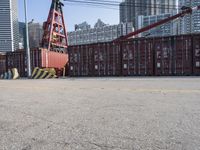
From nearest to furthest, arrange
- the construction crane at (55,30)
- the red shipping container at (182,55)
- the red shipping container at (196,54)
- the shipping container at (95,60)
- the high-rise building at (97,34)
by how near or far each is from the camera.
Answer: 1. the red shipping container at (196,54)
2. the red shipping container at (182,55)
3. the shipping container at (95,60)
4. the construction crane at (55,30)
5. the high-rise building at (97,34)

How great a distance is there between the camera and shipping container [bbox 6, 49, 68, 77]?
80.4 feet

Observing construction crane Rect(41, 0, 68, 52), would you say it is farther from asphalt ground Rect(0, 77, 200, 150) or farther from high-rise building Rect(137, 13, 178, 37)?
asphalt ground Rect(0, 77, 200, 150)

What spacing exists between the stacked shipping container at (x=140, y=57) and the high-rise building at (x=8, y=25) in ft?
44.4

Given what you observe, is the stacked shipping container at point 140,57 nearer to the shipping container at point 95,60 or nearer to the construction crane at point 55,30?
the shipping container at point 95,60

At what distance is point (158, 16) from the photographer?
4466 centimetres

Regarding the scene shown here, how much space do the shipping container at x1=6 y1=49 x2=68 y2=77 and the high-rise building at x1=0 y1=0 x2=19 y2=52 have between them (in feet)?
26.1

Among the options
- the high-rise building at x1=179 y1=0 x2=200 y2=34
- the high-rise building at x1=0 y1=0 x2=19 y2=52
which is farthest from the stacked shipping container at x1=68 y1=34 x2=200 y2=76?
the high-rise building at x1=179 y1=0 x2=200 y2=34

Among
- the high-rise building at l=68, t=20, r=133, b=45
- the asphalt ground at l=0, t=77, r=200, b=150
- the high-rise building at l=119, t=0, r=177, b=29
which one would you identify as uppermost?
the high-rise building at l=119, t=0, r=177, b=29

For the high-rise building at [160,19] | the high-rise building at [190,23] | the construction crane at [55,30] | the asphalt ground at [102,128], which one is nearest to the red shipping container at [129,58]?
the construction crane at [55,30]

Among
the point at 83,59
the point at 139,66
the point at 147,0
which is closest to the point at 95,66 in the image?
the point at 83,59

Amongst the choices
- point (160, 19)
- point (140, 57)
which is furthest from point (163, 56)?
point (160, 19)

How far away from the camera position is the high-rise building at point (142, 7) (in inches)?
1906

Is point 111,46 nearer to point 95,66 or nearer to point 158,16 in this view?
point 95,66

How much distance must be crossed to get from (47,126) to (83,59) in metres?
20.5
